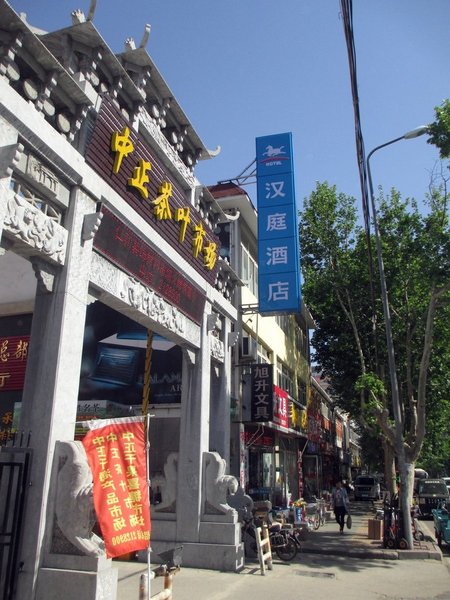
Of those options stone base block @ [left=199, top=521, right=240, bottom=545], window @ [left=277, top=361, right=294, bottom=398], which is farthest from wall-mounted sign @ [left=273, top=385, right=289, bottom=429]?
stone base block @ [left=199, top=521, right=240, bottom=545]

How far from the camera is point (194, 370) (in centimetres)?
1130

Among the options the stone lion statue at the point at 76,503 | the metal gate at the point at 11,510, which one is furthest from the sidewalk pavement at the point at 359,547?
the metal gate at the point at 11,510

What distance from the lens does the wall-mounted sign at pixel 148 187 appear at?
764cm

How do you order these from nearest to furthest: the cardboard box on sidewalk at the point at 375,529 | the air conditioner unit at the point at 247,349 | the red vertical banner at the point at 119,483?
the red vertical banner at the point at 119,483
the cardboard box on sidewalk at the point at 375,529
the air conditioner unit at the point at 247,349

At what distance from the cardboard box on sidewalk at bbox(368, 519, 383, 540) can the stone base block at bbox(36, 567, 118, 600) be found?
38.7 feet

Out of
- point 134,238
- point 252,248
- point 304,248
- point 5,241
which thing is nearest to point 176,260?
point 134,238

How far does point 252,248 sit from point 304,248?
2.98 metres

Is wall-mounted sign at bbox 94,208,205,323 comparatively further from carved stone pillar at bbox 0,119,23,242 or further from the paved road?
the paved road

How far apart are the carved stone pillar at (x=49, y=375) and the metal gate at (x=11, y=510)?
0.30 feet

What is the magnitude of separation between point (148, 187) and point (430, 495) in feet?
79.2

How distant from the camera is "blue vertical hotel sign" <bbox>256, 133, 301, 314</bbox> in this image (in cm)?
1580

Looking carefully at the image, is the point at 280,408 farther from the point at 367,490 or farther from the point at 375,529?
the point at 367,490

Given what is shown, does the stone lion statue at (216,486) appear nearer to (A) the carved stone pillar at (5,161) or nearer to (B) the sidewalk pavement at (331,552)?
(B) the sidewalk pavement at (331,552)

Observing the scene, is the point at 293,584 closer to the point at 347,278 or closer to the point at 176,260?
the point at 176,260
